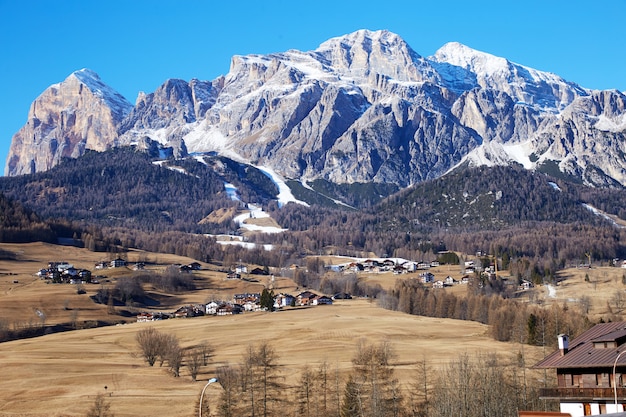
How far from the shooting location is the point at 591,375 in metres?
60.4

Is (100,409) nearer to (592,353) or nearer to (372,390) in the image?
(372,390)

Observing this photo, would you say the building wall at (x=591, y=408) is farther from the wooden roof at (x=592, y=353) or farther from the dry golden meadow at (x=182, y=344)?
the dry golden meadow at (x=182, y=344)

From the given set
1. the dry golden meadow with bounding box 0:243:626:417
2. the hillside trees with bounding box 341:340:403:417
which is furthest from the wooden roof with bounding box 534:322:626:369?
the dry golden meadow with bounding box 0:243:626:417

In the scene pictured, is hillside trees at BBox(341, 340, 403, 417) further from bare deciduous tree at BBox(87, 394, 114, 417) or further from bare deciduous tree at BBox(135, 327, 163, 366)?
bare deciduous tree at BBox(135, 327, 163, 366)

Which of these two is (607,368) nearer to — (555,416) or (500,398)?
(555,416)

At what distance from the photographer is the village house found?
190ft

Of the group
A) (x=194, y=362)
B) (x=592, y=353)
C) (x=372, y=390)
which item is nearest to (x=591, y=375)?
(x=592, y=353)

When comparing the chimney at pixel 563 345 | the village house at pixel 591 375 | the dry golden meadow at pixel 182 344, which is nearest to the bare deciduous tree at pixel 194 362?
the dry golden meadow at pixel 182 344

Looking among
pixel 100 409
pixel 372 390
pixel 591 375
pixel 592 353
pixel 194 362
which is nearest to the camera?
pixel 591 375

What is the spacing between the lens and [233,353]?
148500 mm

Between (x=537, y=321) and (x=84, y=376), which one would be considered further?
(x=537, y=321)

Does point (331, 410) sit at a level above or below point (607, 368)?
below

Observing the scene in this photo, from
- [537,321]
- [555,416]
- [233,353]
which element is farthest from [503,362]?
[555,416]

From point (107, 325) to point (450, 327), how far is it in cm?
7703
